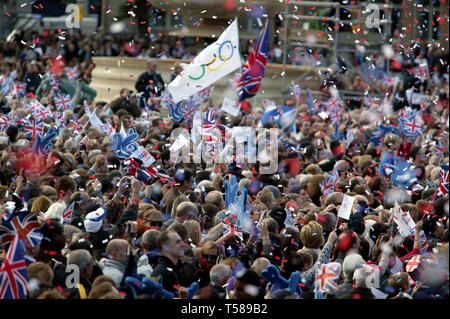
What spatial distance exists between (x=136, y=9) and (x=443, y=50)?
11.0 m

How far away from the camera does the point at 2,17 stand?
1407 inches

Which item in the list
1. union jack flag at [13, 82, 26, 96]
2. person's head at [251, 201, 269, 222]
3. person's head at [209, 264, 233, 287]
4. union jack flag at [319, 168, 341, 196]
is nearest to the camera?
person's head at [209, 264, 233, 287]

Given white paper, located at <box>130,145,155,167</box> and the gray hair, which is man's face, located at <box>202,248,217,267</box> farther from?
white paper, located at <box>130,145,155,167</box>

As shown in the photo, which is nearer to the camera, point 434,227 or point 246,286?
point 246,286

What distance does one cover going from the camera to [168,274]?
6.93m

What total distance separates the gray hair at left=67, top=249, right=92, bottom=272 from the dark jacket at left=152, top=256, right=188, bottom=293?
21.8 inches

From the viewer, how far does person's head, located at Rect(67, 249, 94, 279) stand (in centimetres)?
678

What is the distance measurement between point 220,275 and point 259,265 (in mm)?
387

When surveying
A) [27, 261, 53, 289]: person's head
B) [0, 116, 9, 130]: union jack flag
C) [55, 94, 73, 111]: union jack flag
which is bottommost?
[55, 94, 73, 111]: union jack flag

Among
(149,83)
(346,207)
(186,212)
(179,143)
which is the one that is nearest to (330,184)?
(346,207)

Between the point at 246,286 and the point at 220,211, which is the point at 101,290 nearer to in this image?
the point at 246,286

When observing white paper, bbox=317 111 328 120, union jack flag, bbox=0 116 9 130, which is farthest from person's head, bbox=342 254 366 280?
white paper, bbox=317 111 328 120

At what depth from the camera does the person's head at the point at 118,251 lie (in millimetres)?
7086

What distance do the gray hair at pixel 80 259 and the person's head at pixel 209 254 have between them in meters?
1.16
